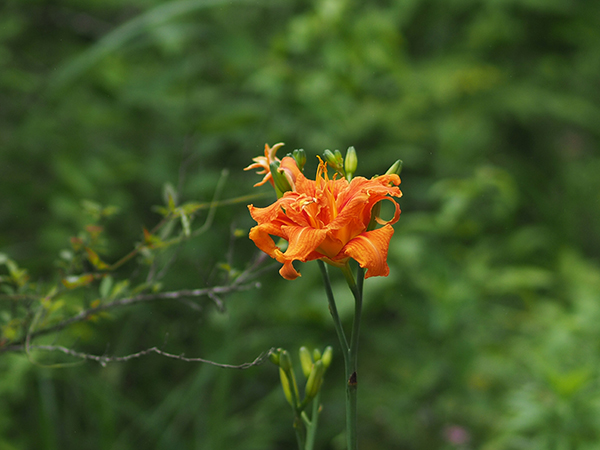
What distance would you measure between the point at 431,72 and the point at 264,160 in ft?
7.97

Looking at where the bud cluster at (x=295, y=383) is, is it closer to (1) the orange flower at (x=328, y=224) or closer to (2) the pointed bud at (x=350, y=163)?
(1) the orange flower at (x=328, y=224)

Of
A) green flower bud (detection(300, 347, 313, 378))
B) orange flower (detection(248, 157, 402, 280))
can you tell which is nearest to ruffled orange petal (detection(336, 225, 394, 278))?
orange flower (detection(248, 157, 402, 280))

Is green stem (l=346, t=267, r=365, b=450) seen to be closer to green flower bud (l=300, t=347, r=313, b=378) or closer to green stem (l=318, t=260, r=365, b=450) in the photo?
green stem (l=318, t=260, r=365, b=450)

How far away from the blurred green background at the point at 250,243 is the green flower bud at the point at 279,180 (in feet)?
3.80

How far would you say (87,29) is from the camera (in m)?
2.67

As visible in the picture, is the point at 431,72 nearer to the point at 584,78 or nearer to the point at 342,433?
the point at 584,78

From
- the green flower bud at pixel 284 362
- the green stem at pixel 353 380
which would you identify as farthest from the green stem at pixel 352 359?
the green flower bud at pixel 284 362

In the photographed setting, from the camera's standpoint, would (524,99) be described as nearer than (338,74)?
No

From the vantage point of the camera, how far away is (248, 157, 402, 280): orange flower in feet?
2.30

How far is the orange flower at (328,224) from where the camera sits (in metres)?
0.70

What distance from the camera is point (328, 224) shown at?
74cm

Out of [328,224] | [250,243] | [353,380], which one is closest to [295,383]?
[353,380]

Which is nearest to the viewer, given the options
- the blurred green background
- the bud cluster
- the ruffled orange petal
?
the ruffled orange petal

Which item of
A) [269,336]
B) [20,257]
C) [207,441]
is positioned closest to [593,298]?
[269,336]
